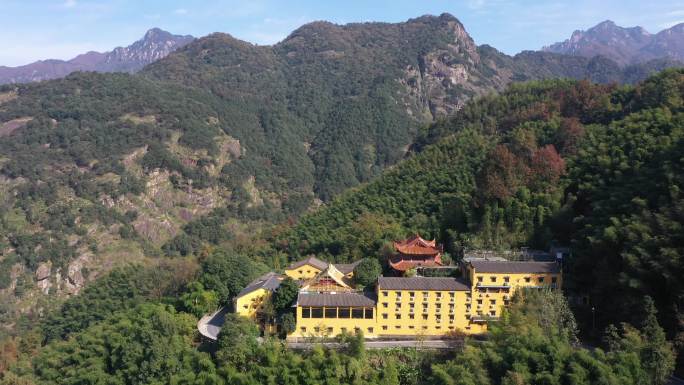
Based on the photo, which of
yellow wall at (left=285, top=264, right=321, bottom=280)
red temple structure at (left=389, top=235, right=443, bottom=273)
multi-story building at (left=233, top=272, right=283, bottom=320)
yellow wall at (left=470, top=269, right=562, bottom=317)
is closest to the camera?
yellow wall at (left=470, top=269, right=562, bottom=317)

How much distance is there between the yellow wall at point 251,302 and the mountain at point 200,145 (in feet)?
40.0

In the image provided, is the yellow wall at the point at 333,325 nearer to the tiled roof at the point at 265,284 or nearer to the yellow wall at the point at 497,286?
the tiled roof at the point at 265,284

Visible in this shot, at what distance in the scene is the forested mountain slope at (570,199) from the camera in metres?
26.4

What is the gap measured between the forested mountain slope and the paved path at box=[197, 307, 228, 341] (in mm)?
10564

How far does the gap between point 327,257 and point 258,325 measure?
12763 millimetres

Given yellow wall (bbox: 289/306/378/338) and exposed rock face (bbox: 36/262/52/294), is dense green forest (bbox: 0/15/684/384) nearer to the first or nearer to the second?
exposed rock face (bbox: 36/262/52/294)

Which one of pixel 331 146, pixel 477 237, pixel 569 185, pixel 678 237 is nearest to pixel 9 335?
pixel 477 237

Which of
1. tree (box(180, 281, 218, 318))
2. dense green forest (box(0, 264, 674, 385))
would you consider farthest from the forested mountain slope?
tree (box(180, 281, 218, 318))

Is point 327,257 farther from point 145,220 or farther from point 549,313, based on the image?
point 145,220

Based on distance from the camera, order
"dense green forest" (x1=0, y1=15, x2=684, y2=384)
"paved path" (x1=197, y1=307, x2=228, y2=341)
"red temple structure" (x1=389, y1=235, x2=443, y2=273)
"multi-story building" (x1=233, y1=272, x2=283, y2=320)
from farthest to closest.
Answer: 1. "red temple structure" (x1=389, y1=235, x2=443, y2=273)
2. "multi-story building" (x1=233, y1=272, x2=283, y2=320)
3. "paved path" (x1=197, y1=307, x2=228, y2=341)
4. "dense green forest" (x1=0, y1=15, x2=684, y2=384)

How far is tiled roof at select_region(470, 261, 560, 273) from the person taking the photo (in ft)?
92.5

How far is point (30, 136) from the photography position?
101500mm

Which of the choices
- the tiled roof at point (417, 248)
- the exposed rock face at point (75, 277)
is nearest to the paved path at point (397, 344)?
the tiled roof at point (417, 248)

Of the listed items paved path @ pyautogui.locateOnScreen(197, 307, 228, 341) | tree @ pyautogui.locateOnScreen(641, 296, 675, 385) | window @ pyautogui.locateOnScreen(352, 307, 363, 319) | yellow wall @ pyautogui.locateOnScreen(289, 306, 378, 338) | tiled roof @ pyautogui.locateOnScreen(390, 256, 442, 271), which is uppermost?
tiled roof @ pyautogui.locateOnScreen(390, 256, 442, 271)
